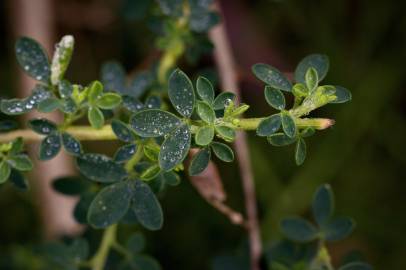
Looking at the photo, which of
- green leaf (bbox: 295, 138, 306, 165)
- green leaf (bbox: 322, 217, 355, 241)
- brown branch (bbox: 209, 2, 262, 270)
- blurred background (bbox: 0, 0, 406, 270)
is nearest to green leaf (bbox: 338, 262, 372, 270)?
green leaf (bbox: 322, 217, 355, 241)

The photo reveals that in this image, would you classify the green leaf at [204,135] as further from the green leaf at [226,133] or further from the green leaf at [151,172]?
the green leaf at [151,172]

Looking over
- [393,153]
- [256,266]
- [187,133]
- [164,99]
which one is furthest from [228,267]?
[393,153]

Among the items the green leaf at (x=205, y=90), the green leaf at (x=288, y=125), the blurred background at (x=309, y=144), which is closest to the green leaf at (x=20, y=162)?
the green leaf at (x=205, y=90)

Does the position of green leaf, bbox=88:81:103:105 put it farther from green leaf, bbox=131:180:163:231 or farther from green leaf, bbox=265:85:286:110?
A: green leaf, bbox=265:85:286:110

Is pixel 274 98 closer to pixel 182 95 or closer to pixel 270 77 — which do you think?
pixel 270 77

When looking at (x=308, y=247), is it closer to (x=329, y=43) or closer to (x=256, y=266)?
(x=256, y=266)
